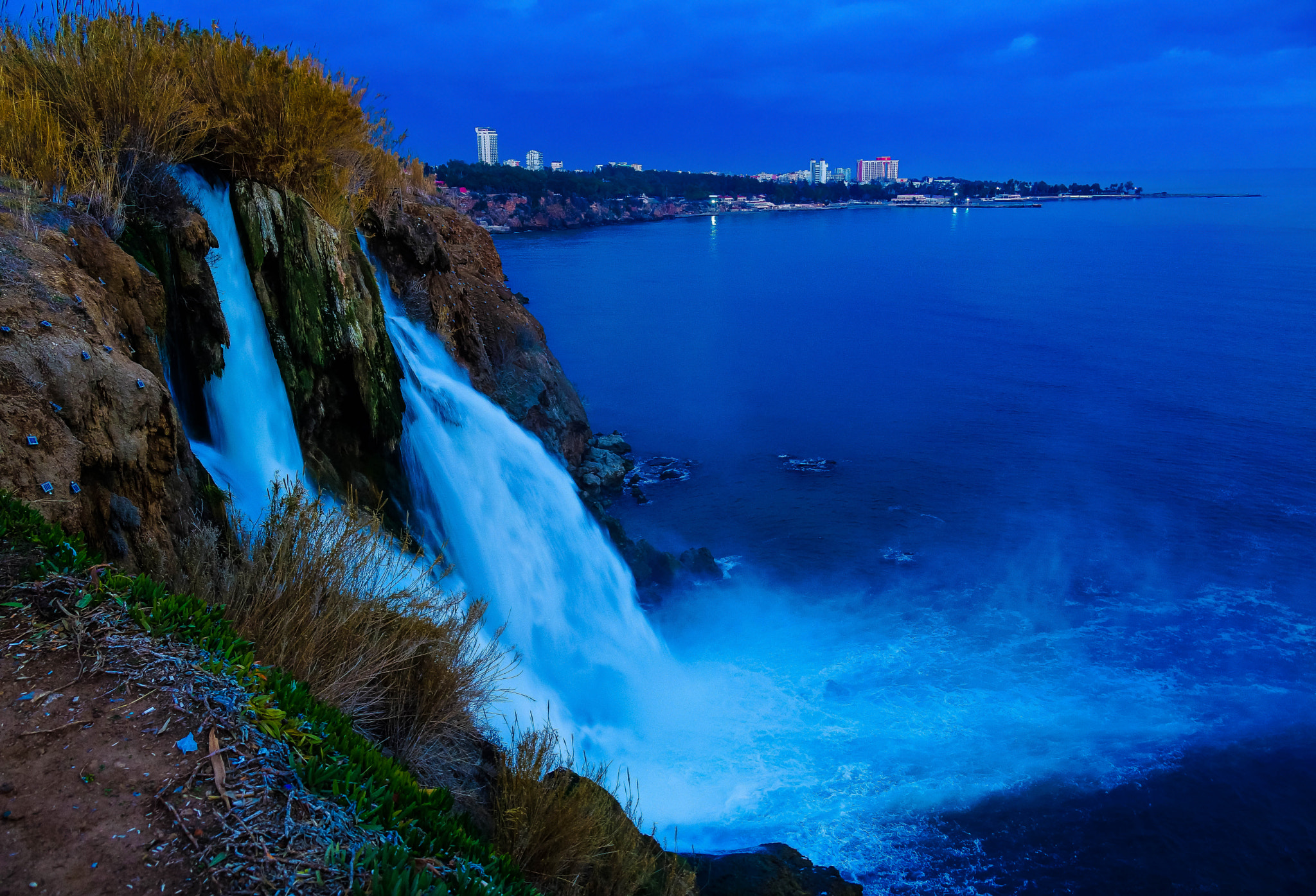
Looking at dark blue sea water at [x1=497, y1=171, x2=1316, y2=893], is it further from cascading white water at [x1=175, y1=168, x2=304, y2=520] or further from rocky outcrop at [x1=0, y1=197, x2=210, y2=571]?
rocky outcrop at [x1=0, y1=197, x2=210, y2=571]

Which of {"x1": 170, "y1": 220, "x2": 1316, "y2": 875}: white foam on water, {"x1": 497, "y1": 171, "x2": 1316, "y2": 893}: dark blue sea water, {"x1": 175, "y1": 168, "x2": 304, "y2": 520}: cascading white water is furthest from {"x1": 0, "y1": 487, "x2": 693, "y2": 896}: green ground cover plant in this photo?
{"x1": 497, "y1": 171, "x2": 1316, "y2": 893}: dark blue sea water

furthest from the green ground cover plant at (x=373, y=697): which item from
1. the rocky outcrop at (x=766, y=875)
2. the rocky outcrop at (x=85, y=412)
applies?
the rocky outcrop at (x=766, y=875)

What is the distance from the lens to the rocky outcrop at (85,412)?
4648 mm

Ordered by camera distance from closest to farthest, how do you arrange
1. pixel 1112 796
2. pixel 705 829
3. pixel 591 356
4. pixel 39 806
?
pixel 39 806 < pixel 705 829 < pixel 1112 796 < pixel 591 356

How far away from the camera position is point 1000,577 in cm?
1895

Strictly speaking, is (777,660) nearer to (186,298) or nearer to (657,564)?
(657,564)

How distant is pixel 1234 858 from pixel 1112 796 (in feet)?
5.06

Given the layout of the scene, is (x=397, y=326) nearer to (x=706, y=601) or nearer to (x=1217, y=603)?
(x=706, y=601)

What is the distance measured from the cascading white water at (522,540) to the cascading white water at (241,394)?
2.69 m

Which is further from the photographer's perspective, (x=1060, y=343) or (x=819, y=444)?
(x=1060, y=343)

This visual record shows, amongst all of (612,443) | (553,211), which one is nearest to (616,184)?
(553,211)

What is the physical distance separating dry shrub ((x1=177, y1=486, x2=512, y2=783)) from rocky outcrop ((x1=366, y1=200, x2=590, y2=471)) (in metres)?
11.9

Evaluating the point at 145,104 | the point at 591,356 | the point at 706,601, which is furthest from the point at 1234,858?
the point at 591,356

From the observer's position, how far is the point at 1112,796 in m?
12.2
